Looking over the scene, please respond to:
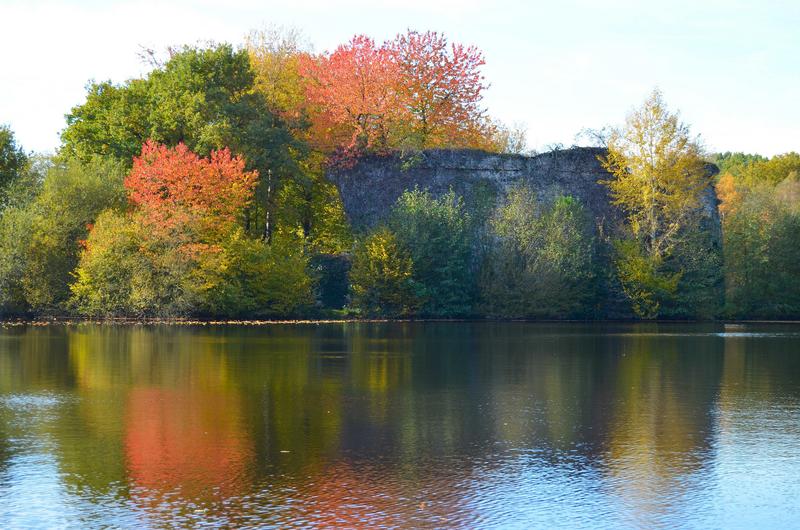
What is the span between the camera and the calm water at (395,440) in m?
10.8

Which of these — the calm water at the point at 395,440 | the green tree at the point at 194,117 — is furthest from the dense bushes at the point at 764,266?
the calm water at the point at 395,440

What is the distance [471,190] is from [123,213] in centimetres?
2283

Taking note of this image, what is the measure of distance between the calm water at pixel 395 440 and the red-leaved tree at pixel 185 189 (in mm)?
20428

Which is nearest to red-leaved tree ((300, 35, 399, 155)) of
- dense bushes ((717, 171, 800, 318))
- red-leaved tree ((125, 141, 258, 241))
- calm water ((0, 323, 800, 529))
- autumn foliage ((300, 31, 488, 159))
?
autumn foliage ((300, 31, 488, 159))

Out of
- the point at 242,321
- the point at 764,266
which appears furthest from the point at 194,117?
the point at 764,266

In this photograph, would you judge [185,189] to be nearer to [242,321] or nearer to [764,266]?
[242,321]

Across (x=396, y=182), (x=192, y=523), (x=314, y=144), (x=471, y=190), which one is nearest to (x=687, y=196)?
(x=471, y=190)

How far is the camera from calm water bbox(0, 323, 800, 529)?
10.8 meters

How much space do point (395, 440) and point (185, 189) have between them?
38.0 m

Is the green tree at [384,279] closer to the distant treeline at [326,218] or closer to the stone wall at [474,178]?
the distant treeline at [326,218]

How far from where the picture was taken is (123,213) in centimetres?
5269

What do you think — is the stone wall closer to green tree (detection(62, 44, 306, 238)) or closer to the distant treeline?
the distant treeline

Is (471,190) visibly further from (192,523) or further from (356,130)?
(192,523)

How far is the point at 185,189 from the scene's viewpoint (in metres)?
50.9
